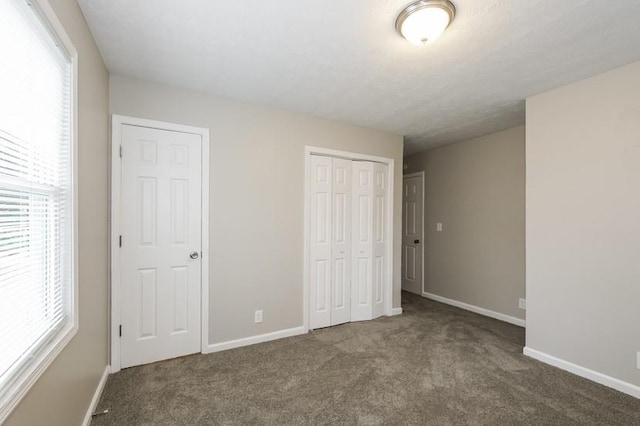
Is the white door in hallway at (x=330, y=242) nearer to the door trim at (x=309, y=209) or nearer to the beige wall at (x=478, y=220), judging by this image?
the door trim at (x=309, y=209)

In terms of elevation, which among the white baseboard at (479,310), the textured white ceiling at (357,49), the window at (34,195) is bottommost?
the white baseboard at (479,310)

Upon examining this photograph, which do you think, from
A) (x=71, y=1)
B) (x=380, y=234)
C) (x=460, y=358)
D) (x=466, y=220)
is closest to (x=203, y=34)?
(x=71, y=1)

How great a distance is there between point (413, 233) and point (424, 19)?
385 centimetres

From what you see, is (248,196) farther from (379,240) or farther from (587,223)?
(587,223)

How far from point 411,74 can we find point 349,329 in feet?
8.78

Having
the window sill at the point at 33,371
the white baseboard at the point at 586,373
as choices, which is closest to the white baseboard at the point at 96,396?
the window sill at the point at 33,371

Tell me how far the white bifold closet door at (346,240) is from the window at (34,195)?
7.24ft

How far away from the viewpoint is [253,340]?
2936 millimetres

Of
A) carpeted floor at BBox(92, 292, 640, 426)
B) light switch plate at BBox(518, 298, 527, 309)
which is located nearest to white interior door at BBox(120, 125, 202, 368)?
carpeted floor at BBox(92, 292, 640, 426)

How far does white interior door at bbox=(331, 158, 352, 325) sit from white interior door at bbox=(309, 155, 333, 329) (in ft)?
0.23

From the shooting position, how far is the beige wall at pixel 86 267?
1268 millimetres

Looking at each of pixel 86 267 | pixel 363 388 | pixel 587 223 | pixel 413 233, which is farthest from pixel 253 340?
pixel 413 233

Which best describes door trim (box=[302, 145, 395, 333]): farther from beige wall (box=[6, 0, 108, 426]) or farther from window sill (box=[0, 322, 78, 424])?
window sill (box=[0, 322, 78, 424])

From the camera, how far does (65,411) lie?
4.72 feet
